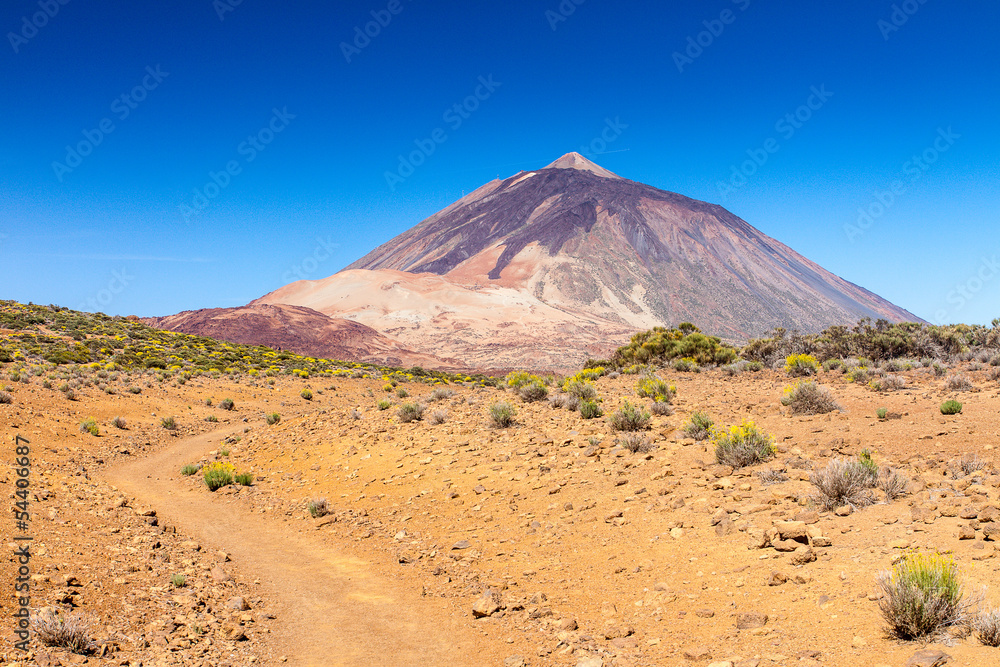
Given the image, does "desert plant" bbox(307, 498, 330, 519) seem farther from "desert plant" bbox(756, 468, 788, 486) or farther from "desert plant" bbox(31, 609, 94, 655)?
"desert plant" bbox(756, 468, 788, 486)

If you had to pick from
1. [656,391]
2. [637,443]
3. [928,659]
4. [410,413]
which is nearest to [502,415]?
[410,413]

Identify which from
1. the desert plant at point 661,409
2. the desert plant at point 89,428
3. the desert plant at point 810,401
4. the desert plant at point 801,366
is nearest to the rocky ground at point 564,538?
the desert plant at point 661,409

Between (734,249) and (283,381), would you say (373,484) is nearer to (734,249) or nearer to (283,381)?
(283,381)

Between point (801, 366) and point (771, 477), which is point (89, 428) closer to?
Result: point (771, 477)

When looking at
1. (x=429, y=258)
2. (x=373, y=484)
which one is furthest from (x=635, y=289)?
(x=373, y=484)

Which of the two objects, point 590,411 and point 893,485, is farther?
point 590,411

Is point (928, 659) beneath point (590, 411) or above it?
beneath
